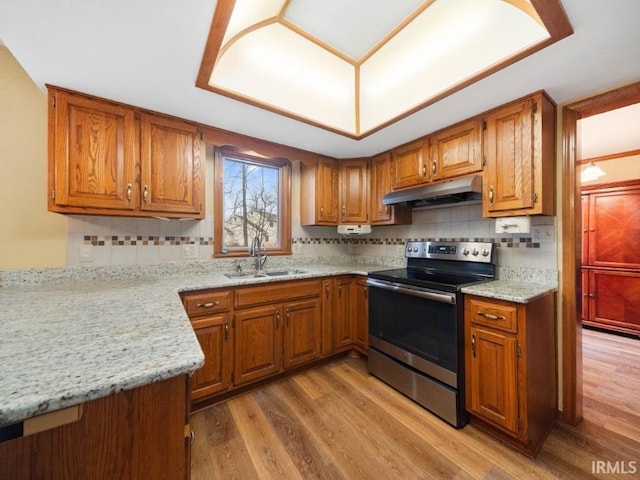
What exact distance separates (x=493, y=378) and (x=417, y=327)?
51 cm

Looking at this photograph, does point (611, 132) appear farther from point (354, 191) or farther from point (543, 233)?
point (354, 191)

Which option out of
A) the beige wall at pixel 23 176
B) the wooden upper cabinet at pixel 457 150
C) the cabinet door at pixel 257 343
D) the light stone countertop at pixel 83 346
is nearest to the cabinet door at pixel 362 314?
the cabinet door at pixel 257 343

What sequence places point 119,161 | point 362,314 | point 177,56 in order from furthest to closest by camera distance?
1. point 362,314
2. point 119,161
3. point 177,56

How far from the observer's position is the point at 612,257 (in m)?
3.18

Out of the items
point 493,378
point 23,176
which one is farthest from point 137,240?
point 493,378

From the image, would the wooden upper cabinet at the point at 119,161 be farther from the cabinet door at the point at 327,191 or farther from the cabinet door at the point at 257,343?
the cabinet door at the point at 327,191

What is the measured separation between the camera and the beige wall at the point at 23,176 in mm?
1656

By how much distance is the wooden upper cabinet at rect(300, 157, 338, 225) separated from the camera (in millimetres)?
2805

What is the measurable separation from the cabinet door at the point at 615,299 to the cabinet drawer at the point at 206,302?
4.28 metres

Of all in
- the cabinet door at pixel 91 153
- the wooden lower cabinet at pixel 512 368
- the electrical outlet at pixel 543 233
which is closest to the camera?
the wooden lower cabinet at pixel 512 368

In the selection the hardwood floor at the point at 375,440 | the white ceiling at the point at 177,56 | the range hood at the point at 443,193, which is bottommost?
the hardwood floor at the point at 375,440

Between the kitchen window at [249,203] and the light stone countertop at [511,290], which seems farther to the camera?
the kitchen window at [249,203]

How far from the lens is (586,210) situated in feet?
11.1

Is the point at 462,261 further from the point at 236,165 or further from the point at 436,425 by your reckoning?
the point at 236,165
